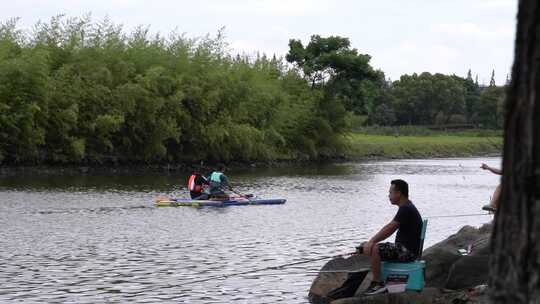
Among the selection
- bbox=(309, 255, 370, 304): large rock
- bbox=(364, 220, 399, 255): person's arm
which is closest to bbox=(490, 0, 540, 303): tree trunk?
bbox=(364, 220, 399, 255): person's arm

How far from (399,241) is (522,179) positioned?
24.8 feet

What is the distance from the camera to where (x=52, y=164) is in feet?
181

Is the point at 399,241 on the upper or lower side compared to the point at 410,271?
upper

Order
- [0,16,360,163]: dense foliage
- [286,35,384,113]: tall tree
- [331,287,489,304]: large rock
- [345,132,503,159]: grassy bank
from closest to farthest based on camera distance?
[331,287,489,304]: large rock
[0,16,360,163]: dense foliage
[286,35,384,113]: tall tree
[345,132,503,159]: grassy bank

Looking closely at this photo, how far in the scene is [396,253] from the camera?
11.6 meters

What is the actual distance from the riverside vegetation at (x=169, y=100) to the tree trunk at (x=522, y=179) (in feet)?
162

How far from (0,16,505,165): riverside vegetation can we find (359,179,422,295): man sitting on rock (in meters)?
42.8

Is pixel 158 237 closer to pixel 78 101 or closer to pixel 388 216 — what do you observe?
pixel 388 216

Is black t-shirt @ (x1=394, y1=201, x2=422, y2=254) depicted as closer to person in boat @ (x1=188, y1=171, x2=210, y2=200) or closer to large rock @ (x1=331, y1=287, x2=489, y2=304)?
large rock @ (x1=331, y1=287, x2=489, y2=304)

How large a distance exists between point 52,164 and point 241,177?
12314 mm

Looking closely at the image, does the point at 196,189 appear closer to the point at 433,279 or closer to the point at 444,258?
the point at 444,258

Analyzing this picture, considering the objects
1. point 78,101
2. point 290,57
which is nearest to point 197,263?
point 78,101

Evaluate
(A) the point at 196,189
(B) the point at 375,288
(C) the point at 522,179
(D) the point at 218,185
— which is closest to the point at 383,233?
(B) the point at 375,288

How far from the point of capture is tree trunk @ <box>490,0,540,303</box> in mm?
4102
